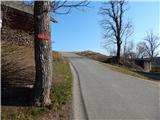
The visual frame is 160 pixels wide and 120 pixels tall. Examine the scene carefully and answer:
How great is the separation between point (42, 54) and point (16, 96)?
5.94ft

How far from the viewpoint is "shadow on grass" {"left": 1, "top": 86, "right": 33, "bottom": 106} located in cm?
1103

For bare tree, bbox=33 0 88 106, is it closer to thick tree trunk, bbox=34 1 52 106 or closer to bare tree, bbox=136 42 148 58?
thick tree trunk, bbox=34 1 52 106

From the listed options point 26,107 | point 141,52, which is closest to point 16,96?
point 26,107

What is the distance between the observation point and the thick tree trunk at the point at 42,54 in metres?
10.8

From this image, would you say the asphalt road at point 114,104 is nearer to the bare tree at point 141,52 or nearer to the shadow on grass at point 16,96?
the shadow on grass at point 16,96

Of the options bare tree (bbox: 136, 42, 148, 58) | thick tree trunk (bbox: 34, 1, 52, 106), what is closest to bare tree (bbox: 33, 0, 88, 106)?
thick tree trunk (bbox: 34, 1, 52, 106)

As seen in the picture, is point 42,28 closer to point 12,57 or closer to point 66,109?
point 66,109

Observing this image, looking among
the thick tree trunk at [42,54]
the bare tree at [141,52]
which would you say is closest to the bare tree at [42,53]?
the thick tree trunk at [42,54]

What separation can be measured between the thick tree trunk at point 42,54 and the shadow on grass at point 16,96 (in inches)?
17.3

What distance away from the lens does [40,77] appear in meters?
10.8

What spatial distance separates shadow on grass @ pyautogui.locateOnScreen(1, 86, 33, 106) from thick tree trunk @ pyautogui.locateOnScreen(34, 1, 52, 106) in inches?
17.3

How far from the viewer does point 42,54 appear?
1090 centimetres

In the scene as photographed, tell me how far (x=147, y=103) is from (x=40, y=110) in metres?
4.32

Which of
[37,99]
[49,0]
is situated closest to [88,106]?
[37,99]
